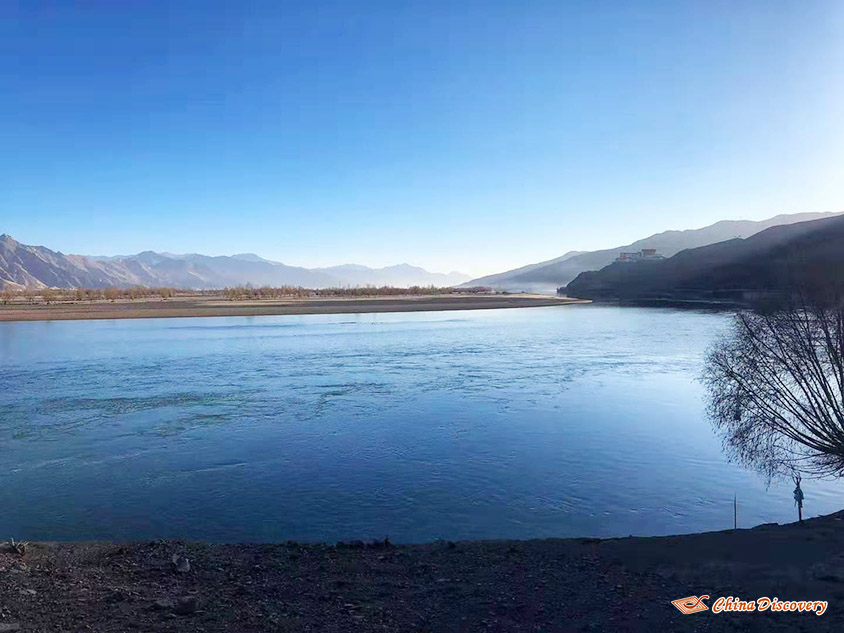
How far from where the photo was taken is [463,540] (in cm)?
797

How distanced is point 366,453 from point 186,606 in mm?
6999

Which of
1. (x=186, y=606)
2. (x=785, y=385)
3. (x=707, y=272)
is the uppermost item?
(x=707, y=272)

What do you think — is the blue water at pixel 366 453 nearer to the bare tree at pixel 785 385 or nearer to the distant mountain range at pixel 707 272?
the bare tree at pixel 785 385

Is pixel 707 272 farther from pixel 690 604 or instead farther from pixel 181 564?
pixel 181 564

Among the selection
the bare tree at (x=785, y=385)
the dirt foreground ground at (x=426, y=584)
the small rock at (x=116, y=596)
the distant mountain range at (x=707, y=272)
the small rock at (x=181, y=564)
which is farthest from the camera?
the distant mountain range at (x=707, y=272)

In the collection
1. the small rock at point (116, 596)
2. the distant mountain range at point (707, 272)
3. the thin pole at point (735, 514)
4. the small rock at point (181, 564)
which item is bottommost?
the thin pole at point (735, 514)

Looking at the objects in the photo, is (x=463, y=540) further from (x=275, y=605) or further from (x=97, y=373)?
(x=97, y=373)

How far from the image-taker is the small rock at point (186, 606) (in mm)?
5289

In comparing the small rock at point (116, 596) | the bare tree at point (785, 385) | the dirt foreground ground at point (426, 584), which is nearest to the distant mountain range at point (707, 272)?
the bare tree at point (785, 385)

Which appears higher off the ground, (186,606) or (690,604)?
(186,606)

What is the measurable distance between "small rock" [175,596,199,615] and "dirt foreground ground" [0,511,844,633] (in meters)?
0.01

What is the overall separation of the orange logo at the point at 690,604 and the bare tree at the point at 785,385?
23.2 ft

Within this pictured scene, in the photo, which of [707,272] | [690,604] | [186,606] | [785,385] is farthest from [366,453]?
[707,272]

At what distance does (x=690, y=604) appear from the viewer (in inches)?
225
